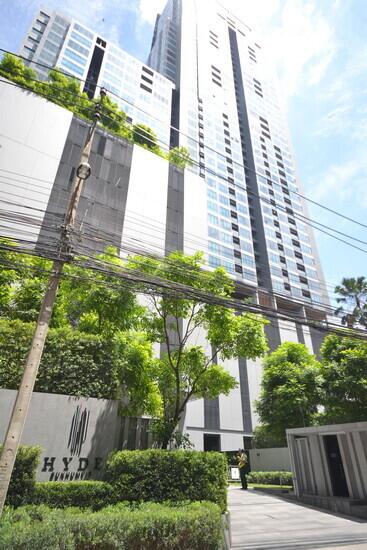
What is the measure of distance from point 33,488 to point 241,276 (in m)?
46.1

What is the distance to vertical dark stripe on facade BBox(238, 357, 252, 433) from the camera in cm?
3750

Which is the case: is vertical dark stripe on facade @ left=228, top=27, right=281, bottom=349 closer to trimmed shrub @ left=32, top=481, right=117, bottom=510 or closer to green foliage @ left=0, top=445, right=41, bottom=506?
trimmed shrub @ left=32, top=481, right=117, bottom=510

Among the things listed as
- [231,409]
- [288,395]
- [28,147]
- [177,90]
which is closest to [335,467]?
[288,395]

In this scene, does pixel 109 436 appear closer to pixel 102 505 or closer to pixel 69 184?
pixel 102 505

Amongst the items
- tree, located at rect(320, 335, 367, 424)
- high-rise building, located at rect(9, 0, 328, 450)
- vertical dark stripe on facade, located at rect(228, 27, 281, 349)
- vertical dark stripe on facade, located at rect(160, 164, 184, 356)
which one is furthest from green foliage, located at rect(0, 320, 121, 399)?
vertical dark stripe on facade, located at rect(228, 27, 281, 349)

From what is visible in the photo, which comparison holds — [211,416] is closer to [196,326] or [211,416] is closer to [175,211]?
[175,211]

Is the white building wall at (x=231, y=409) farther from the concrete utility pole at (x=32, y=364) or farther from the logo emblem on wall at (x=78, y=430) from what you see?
the concrete utility pole at (x=32, y=364)

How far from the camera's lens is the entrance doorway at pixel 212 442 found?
3516cm

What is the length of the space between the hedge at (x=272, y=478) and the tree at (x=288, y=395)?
2.78 meters

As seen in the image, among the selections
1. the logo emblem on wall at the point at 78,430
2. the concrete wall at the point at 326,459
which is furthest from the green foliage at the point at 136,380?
the concrete wall at the point at 326,459

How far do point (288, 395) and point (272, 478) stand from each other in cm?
667

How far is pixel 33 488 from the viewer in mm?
7191

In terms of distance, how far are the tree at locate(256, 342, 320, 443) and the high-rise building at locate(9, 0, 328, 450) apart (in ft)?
19.1

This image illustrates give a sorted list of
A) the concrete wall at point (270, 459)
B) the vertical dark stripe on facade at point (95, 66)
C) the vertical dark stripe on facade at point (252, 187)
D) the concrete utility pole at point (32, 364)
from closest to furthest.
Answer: the concrete utility pole at point (32, 364) < the concrete wall at point (270, 459) < the vertical dark stripe on facade at point (252, 187) < the vertical dark stripe on facade at point (95, 66)
